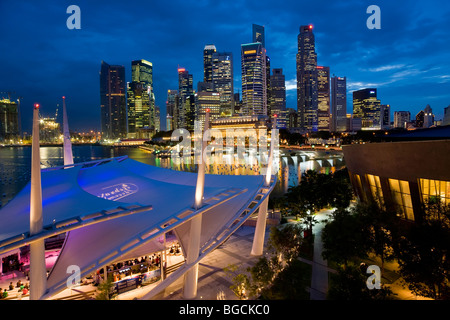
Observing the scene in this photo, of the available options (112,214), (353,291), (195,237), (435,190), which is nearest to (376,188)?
(435,190)

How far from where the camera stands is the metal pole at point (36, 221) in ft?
27.1

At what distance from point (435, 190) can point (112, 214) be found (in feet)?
62.7

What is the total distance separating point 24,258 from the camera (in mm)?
21266

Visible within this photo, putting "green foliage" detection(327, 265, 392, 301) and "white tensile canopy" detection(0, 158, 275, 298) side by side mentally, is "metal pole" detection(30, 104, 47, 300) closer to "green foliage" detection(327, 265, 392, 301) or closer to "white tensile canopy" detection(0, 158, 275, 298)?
"white tensile canopy" detection(0, 158, 275, 298)

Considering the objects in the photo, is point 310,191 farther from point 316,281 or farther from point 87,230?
point 87,230

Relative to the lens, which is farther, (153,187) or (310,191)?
(310,191)

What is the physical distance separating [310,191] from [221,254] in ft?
40.7

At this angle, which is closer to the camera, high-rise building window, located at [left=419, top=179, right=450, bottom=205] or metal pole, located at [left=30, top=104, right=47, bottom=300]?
metal pole, located at [left=30, top=104, right=47, bottom=300]

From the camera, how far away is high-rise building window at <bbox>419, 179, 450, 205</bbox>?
16953 millimetres

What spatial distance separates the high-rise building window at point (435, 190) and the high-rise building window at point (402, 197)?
1086 millimetres

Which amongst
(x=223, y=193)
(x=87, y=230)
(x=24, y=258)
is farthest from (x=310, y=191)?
(x=24, y=258)

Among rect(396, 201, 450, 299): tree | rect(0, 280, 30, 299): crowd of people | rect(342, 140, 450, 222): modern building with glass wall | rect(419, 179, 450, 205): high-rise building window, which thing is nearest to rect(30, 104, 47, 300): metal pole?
rect(0, 280, 30, 299): crowd of people

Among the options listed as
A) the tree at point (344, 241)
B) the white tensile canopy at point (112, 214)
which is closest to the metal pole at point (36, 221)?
the white tensile canopy at point (112, 214)

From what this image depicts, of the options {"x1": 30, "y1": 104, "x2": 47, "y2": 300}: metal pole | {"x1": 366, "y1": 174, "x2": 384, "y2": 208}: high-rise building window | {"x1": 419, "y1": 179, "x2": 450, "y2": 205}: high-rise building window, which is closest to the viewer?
{"x1": 30, "y1": 104, "x2": 47, "y2": 300}: metal pole
